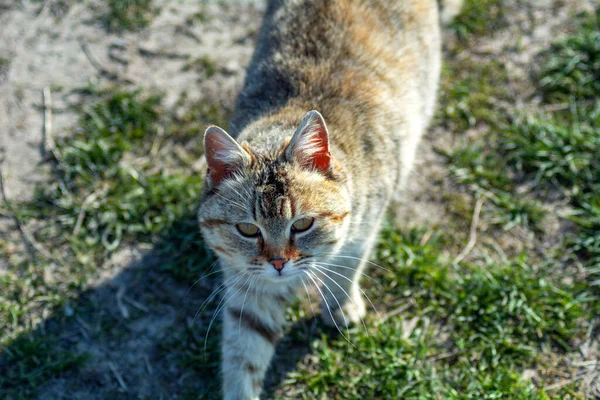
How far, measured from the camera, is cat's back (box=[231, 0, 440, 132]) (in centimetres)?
313

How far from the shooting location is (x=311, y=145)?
8.43 ft

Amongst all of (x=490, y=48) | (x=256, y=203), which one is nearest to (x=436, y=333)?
(x=256, y=203)

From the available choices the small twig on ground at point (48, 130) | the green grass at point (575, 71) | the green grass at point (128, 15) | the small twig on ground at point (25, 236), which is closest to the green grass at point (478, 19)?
the green grass at point (575, 71)

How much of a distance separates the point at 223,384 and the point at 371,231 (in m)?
1.14

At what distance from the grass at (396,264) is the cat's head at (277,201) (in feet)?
2.57

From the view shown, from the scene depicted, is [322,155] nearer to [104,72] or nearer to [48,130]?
[48,130]

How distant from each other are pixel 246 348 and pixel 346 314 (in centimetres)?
73

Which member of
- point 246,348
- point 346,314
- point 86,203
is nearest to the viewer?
point 246,348

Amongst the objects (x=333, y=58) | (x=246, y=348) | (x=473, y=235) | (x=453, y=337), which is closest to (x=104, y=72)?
(x=333, y=58)

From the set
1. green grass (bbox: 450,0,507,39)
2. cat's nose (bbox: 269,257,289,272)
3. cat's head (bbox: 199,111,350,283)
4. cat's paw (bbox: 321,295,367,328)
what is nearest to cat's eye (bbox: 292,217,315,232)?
cat's head (bbox: 199,111,350,283)

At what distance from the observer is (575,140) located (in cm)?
389

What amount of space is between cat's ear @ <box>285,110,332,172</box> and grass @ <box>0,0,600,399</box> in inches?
44.0

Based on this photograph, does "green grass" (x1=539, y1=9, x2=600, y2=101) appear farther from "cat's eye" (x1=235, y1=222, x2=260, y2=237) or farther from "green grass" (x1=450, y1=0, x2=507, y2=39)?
"cat's eye" (x1=235, y1=222, x2=260, y2=237)

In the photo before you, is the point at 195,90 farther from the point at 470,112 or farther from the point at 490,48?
the point at 490,48
